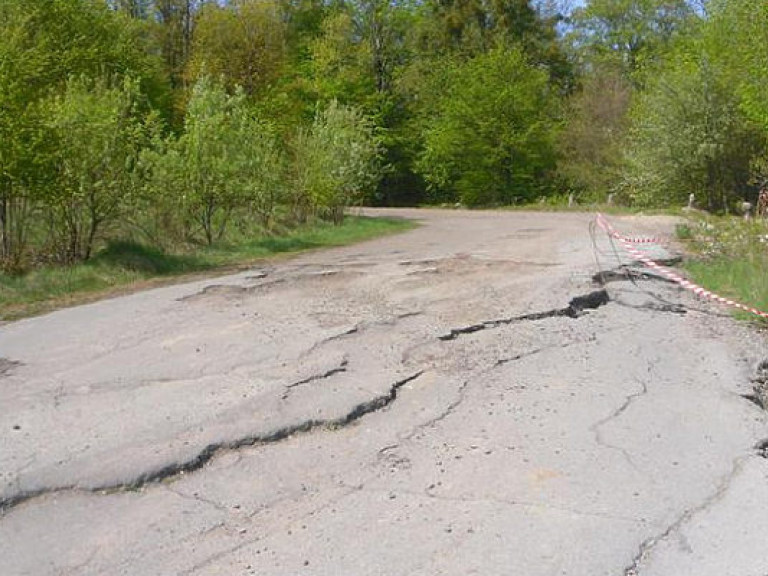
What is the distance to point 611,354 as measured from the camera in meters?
7.61

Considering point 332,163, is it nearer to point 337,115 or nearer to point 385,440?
point 337,115

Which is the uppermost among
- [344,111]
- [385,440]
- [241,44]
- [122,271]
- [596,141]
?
[241,44]

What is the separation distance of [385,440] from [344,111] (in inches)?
906

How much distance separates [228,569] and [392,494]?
3.62ft

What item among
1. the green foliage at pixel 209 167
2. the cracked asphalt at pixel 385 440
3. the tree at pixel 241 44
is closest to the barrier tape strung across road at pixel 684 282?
the cracked asphalt at pixel 385 440

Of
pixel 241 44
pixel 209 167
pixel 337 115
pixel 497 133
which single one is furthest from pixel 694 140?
pixel 241 44

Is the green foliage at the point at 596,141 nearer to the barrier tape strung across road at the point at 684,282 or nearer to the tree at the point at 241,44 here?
the tree at the point at 241,44

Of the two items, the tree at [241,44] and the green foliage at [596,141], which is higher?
the tree at [241,44]

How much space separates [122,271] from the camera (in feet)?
46.2

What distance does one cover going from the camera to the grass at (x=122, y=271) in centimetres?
1164

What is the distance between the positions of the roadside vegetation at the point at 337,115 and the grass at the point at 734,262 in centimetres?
928

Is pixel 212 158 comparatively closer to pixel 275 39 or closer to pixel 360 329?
pixel 360 329

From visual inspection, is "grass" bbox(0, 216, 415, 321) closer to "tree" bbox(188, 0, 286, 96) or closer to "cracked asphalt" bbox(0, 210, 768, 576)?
"cracked asphalt" bbox(0, 210, 768, 576)

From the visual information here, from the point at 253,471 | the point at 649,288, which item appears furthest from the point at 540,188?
the point at 253,471
